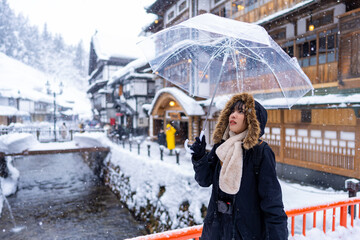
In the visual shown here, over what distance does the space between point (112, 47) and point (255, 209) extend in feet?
123

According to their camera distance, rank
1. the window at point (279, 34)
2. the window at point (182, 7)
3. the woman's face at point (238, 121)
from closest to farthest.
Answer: the woman's face at point (238, 121) < the window at point (279, 34) < the window at point (182, 7)

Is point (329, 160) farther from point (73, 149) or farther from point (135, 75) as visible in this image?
point (135, 75)

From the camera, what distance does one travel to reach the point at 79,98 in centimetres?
7081

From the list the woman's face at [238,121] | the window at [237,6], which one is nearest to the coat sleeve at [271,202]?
the woman's face at [238,121]

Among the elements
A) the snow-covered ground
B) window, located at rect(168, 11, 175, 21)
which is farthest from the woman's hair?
window, located at rect(168, 11, 175, 21)

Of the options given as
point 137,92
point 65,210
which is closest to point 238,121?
point 65,210

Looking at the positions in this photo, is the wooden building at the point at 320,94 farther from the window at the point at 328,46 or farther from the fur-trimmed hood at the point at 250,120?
the fur-trimmed hood at the point at 250,120

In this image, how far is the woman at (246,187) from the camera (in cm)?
178

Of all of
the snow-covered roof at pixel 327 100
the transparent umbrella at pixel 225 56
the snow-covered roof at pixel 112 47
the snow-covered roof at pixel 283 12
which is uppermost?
the snow-covered roof at pixel 112 47

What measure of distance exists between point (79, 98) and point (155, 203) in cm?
6771

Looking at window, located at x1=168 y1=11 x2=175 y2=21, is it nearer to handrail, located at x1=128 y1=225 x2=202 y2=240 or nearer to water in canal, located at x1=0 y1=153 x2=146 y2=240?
water in canal, located at x1=0 y1=153 x2=146 y2=240

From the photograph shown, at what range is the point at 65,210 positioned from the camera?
12953 millimetres

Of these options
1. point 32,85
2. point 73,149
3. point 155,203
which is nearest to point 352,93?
point 155,203

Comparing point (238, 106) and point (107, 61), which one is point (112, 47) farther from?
point (238, 106)
